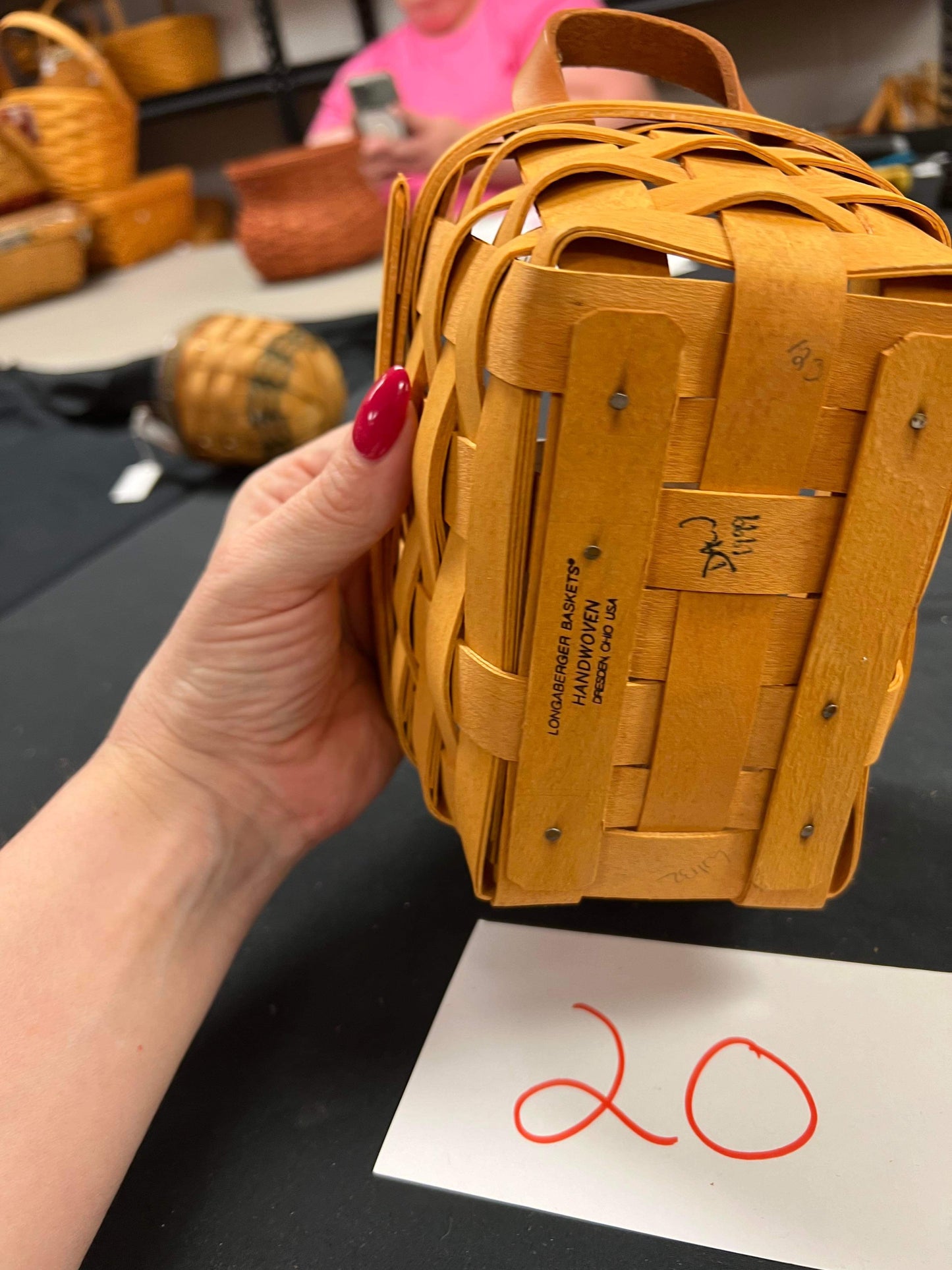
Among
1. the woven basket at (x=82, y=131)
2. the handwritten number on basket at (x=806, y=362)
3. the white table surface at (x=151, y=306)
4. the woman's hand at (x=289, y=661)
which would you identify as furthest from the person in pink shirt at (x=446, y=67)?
the handwritten number on basket at (x=806, y=362)

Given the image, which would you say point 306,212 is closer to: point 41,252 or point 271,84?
point 41,252

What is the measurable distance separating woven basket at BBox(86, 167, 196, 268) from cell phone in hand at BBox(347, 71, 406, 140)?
1.34m

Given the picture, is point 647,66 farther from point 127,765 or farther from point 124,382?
point 124,382

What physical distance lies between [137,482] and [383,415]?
1.01 m

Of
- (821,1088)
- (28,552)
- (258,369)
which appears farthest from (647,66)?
(28,552)

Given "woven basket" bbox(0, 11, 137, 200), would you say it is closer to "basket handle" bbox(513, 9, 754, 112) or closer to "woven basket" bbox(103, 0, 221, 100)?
"woven basket" bbox(103, 0, 221, 100)

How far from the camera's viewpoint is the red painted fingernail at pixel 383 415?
483 mm

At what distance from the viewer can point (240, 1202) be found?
48 cm

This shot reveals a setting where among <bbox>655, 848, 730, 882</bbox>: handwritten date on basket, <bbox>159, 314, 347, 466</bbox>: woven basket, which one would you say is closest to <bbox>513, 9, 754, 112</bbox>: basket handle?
<bbox>655, 848, 730, 882</bbox>: handwritten date on basket

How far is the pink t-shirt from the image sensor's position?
1732 mm

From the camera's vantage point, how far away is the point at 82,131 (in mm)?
2371

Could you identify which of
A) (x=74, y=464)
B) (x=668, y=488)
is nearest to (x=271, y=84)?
(x=74, y=464)

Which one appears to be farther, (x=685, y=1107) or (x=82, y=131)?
(x=82, y=131)

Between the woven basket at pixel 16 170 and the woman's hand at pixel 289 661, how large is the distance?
2102 millimetres
